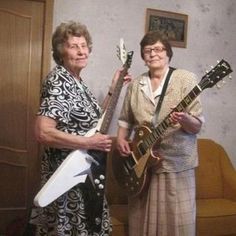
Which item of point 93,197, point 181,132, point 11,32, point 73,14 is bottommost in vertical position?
point 93,197

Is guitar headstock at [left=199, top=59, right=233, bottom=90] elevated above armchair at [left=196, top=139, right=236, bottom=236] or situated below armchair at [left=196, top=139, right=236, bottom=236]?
above

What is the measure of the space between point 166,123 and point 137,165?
11.1 inches

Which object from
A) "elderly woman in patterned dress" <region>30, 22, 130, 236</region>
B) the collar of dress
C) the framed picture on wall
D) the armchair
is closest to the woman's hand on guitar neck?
the collar of dress

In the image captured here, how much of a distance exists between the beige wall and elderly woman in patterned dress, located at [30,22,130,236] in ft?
3.64

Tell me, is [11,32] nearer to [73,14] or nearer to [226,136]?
[73,14]

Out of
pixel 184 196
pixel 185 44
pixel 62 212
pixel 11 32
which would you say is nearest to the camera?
pixel 62 212

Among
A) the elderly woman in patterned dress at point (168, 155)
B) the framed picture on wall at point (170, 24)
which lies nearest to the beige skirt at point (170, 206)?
the elderly woman in patterned dress at point (168, 155)

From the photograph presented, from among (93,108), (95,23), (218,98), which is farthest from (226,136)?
(93,108)

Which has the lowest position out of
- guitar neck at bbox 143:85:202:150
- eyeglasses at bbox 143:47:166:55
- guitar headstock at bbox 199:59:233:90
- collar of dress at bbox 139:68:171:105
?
guitar neck at bbox 143:85:202:150

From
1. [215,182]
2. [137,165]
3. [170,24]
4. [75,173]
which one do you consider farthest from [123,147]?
[170,24]

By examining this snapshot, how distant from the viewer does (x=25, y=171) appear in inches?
107

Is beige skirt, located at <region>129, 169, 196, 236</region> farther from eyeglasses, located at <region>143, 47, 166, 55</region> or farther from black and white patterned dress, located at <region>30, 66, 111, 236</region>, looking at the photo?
eyeglasses, located at <region>143, 47, 166, 55</region>

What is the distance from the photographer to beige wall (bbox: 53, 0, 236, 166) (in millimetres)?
2740

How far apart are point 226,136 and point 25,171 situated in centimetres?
171
